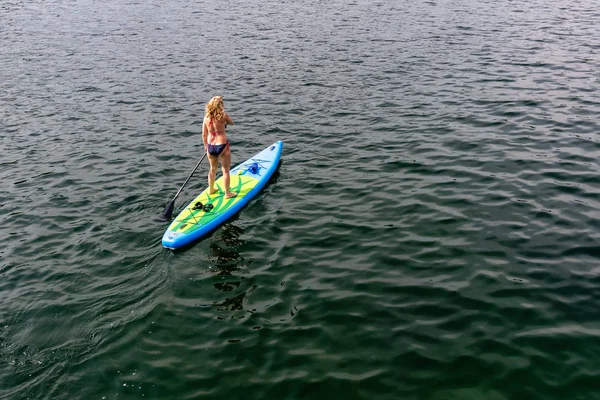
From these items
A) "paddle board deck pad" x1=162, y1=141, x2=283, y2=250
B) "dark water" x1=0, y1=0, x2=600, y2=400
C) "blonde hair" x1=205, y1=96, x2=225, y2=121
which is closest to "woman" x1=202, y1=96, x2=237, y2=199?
"blonde hair" x1=205, y1=96, x2=225, y2=121

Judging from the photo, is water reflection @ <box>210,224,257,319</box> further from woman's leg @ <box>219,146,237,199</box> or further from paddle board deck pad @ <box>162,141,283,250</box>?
woman's leg @ <box>219,146,237,199</box>

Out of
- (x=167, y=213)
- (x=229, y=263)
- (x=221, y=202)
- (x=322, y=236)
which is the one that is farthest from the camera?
(x=221, y=202)

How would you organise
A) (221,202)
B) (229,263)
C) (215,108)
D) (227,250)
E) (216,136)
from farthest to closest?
1. (221,202)
2. (216,136)
3. (215,108)
4. (227,250)
5. (229,263)

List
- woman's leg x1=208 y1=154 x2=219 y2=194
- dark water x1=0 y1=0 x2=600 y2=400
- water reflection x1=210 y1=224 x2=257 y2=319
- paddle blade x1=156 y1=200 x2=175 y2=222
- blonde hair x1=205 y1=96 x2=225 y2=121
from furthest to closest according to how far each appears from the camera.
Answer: woman's leg x1=208 y1=154 x2=219 y2=194 → paddle blade x1=156 y1=200 x2=175 y2=222 → blonde hair x1=205 y1=96 x2=225 y2=121 → water reflection x1=210 y1=224 x2=257 y2=319 → dark water x1=0 y1=0 x2=600 y2=400

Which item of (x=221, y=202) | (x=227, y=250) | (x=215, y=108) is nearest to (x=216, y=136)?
(x=215, y=108)

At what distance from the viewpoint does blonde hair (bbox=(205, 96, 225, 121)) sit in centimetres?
1234

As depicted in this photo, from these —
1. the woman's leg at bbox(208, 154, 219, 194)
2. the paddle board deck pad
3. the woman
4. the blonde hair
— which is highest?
the blonde hair

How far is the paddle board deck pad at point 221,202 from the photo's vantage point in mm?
11828

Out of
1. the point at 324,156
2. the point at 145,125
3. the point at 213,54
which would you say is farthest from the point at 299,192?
the point at 213,54

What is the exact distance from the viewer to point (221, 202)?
43.7ft

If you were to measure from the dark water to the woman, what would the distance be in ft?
4.45

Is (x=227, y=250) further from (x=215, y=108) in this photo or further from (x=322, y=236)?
(x=215, y=108)

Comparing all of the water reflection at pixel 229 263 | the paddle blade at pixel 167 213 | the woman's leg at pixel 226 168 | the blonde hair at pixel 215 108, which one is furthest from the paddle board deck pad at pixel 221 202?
the blonde hair at pixel 215 108

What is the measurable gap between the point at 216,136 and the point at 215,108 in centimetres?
89
